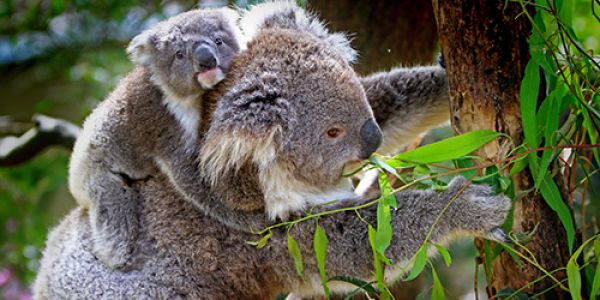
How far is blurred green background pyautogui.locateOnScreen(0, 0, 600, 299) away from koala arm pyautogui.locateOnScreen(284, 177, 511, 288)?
159 centimetres

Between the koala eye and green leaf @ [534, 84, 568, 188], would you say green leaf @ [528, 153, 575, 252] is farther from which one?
the koala eye

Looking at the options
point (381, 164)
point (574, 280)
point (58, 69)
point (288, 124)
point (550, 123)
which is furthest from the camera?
point (58, 69)

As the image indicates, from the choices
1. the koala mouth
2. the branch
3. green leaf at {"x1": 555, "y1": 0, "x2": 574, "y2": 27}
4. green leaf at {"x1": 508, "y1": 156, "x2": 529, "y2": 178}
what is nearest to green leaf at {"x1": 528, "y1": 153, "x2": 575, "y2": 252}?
green leaf at {"x1": 508, "y1": 156, "x2": 529, "y2": 178}

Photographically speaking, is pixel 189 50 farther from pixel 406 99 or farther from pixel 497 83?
pixel 497 83

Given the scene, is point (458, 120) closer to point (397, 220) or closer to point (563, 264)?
point (397, 220)

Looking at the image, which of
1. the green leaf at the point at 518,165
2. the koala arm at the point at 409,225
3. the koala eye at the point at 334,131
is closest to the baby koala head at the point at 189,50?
the koala eye at the point at 334,131

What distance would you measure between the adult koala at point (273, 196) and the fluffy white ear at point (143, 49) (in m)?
0.39

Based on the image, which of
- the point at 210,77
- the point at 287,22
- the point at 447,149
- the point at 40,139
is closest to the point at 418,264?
the point at 447,149

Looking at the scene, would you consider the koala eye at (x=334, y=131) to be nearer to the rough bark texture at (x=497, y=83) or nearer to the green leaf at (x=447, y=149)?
the green leaf at (x=447, y=149)

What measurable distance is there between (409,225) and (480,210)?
26cm

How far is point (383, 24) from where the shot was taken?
401 cm

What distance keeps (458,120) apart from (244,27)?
0.93 meters

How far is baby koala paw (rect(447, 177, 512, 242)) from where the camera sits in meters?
2.21

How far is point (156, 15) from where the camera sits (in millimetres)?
4527
